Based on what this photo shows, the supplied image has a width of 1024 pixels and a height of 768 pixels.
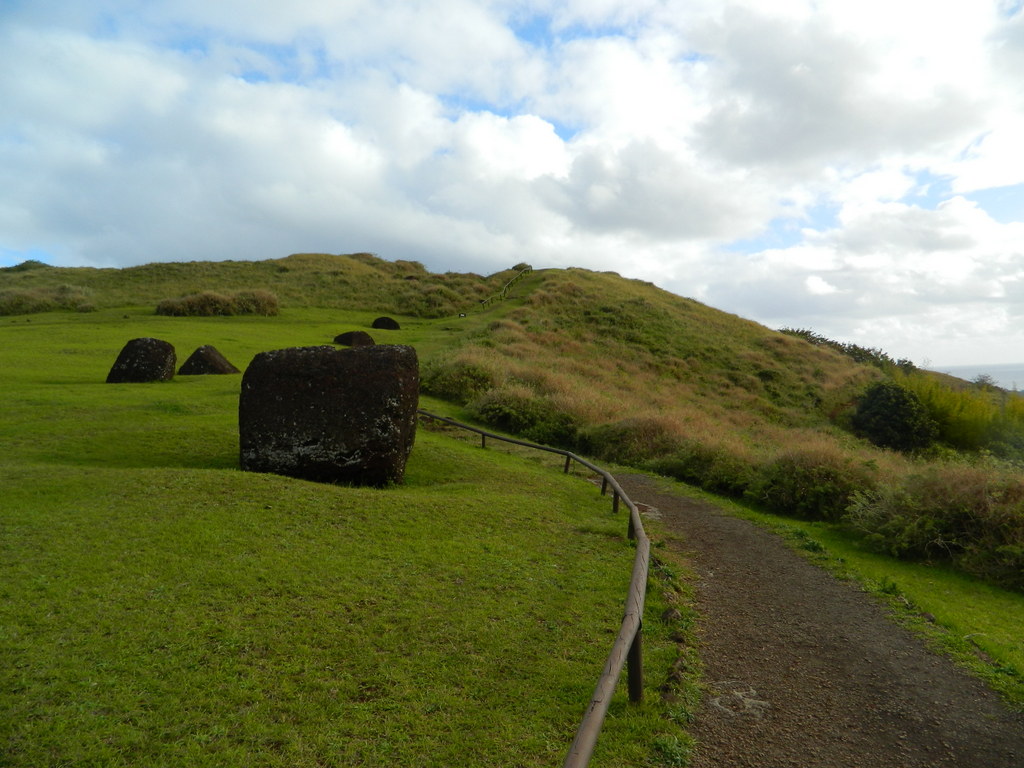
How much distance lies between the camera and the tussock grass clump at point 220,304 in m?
44.8

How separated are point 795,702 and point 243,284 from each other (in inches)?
2518

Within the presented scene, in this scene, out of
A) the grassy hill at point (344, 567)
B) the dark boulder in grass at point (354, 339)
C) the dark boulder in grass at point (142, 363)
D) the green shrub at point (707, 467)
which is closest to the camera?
the grassy hill at point (344, 567)

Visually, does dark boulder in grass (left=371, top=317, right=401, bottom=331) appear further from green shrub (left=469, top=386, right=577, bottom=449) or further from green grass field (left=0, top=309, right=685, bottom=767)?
green grass field (left=0, top=309, right=685, bottom=767)

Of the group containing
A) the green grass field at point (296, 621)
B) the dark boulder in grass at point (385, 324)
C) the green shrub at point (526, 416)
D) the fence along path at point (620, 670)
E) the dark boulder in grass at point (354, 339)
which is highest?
the dark boulder in grass at point (385, 324)

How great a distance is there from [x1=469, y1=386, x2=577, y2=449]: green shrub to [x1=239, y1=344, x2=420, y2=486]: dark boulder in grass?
10366 millimetres

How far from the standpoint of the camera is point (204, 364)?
83.5ft

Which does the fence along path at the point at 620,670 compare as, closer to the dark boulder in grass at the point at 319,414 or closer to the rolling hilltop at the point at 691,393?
the dark boulder in grass at the point at 319,414

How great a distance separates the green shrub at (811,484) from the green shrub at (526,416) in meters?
8.23

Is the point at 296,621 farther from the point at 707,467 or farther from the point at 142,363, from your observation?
the point at 142,363

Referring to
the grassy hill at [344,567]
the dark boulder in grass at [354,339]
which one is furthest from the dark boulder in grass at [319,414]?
the dark boulder in grass at [354,339]

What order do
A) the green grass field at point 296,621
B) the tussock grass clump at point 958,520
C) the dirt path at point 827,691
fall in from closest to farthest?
1. the green grass field at point 296,621
2. the dirt path at point 827,691
3. the tussock grass clump at point 958,520

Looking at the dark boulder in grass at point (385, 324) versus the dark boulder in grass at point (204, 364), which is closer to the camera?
the dark boulder in grass at point (204, 364)

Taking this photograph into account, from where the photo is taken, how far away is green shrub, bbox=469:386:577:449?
22.5m

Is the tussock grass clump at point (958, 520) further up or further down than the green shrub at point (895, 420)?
further down
